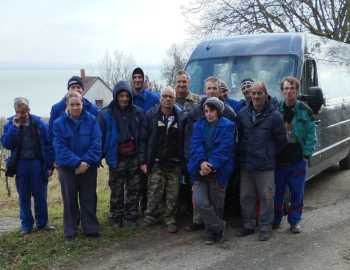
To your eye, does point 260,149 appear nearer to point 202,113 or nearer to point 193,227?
point 202,113

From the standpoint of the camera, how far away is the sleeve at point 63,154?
460 centimetres

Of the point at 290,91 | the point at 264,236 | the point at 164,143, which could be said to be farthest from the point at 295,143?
the point at 164,143

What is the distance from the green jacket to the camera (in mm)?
4773

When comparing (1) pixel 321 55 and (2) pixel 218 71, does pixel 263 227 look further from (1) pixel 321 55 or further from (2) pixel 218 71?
(1) pixel 321 55

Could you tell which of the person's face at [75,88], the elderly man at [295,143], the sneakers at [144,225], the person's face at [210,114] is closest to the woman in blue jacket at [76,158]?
the person's face at [75,88]

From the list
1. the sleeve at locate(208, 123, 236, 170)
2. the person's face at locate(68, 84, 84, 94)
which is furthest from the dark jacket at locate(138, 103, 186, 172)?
the person's face at locate(68, 84, 84, 94)

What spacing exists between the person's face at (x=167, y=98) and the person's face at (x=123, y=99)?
48cm

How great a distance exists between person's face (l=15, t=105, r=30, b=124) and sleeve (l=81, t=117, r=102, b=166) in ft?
3.43

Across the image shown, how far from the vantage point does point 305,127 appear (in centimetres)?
481

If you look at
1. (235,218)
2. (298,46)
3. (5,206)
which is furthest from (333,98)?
(5,206)

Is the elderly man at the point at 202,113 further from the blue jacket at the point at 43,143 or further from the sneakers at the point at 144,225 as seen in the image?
the blue jacket at the point at 43,143

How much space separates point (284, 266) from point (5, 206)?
9.68 m

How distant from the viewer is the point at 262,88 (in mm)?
4648

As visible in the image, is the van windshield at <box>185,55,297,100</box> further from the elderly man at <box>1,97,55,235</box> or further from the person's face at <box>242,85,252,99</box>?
the elderly man at <box>1,97,55,235</box>
